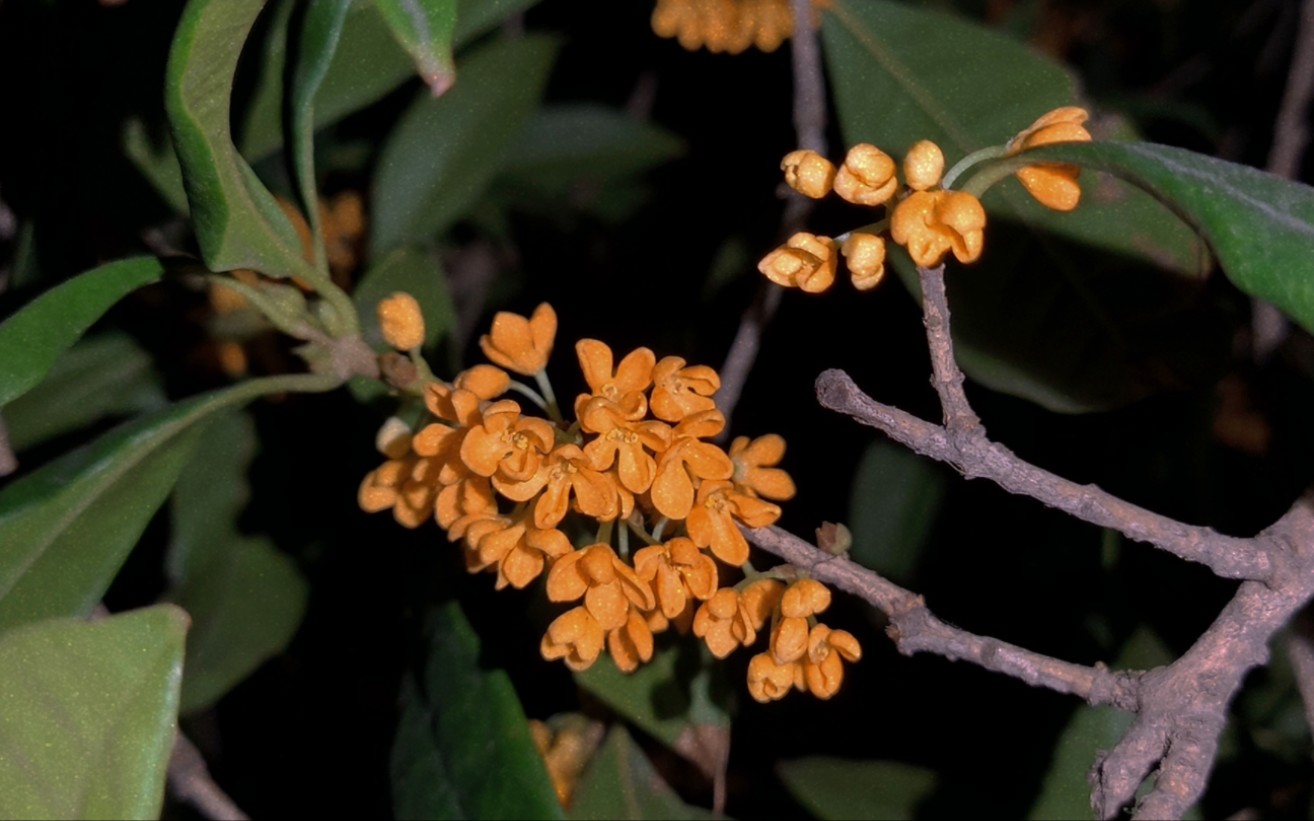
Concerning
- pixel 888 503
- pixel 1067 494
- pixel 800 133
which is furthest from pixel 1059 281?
pixel 1067 494

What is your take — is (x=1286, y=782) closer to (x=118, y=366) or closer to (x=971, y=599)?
(x=971, y=599)

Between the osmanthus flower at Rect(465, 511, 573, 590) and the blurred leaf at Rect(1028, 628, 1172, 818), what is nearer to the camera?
the osmanthus flower at Rect(465, 511, 573, 590)

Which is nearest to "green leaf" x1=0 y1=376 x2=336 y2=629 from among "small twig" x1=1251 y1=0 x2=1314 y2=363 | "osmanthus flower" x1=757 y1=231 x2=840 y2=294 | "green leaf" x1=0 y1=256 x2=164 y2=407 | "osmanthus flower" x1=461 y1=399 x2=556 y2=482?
"green leaf" x1=0 y1=256 x2=164 y2=407

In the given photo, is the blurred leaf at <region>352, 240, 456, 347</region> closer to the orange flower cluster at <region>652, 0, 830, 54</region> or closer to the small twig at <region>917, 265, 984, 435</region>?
the orange flower cluster at <region>652, 0, 830, 54</region>

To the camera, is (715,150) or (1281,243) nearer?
(1281,243)

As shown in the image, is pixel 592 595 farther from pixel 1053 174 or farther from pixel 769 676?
pixel 1053 174

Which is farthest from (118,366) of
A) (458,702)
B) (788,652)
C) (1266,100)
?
(1266,100)
